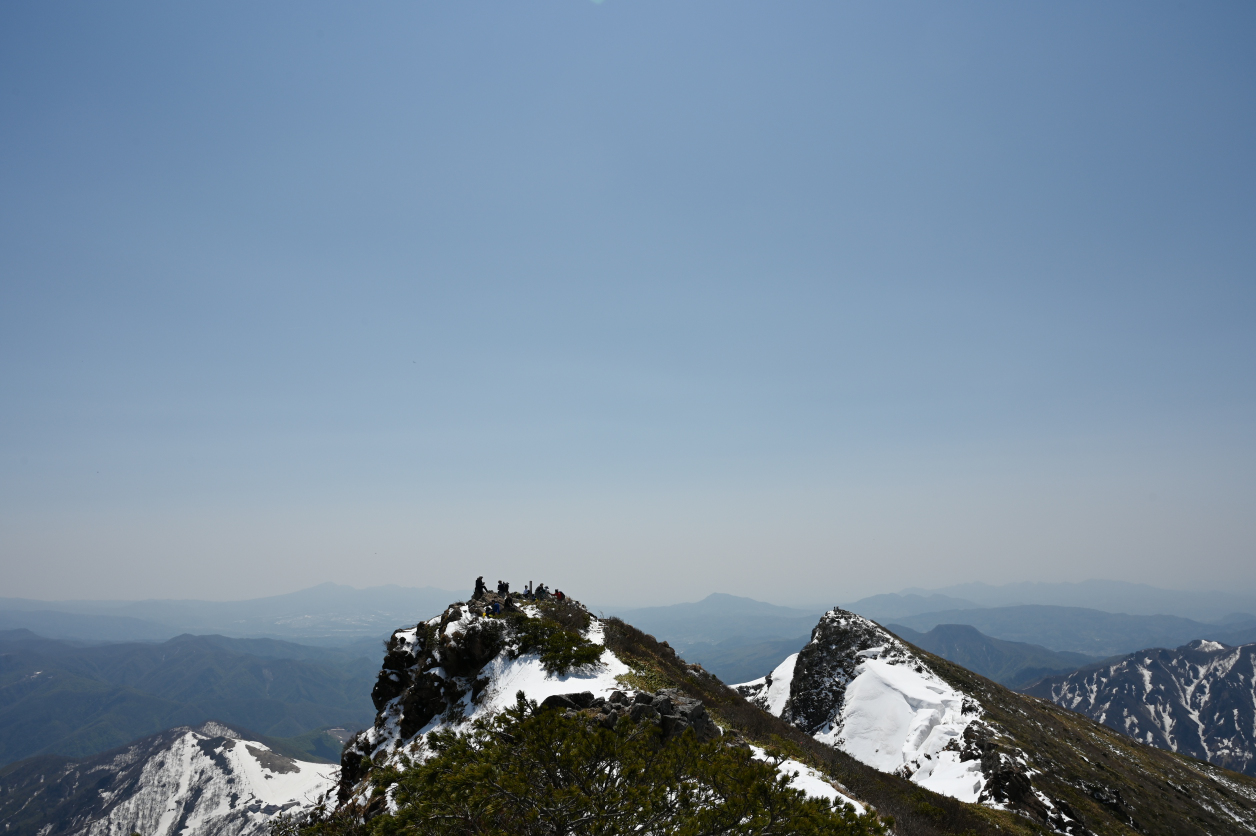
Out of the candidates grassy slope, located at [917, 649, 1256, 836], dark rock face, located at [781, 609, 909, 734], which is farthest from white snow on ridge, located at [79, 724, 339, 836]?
grassy slope, located at [917, 649, 1256, 836]

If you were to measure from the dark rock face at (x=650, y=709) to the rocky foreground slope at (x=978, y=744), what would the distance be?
61.4ft

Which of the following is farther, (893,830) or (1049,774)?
(1049,774)

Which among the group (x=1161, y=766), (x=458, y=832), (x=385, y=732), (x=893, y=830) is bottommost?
(x=1161, y=766)

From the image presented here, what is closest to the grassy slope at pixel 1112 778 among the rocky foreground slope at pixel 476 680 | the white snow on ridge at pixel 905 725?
the white snow on ridge at pixel 905 725

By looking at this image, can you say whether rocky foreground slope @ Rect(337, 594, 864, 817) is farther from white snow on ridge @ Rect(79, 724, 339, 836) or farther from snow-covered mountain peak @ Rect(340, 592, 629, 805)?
white snow on ridge @ Rect(79, 724, 339, 836)

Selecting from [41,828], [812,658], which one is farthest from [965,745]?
[41,828]

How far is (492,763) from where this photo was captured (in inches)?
353

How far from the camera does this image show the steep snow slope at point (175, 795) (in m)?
153

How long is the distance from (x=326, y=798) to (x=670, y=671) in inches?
627

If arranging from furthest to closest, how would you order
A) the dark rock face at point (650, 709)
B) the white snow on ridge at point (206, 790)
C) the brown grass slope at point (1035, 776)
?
the white snow on ridge at point (206, 790) → the brown grass slope at point (1035, 776) → the dark rock face at point (650, 709)

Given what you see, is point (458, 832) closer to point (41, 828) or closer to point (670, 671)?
point (670, 671)

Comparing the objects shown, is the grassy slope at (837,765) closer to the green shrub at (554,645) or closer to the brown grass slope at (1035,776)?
the brown grass slope at (1035,776)

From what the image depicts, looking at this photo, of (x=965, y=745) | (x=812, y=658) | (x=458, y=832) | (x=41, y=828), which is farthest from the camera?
(x=41, y=828)

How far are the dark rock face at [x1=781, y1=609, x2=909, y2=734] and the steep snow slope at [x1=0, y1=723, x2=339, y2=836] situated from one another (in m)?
161
